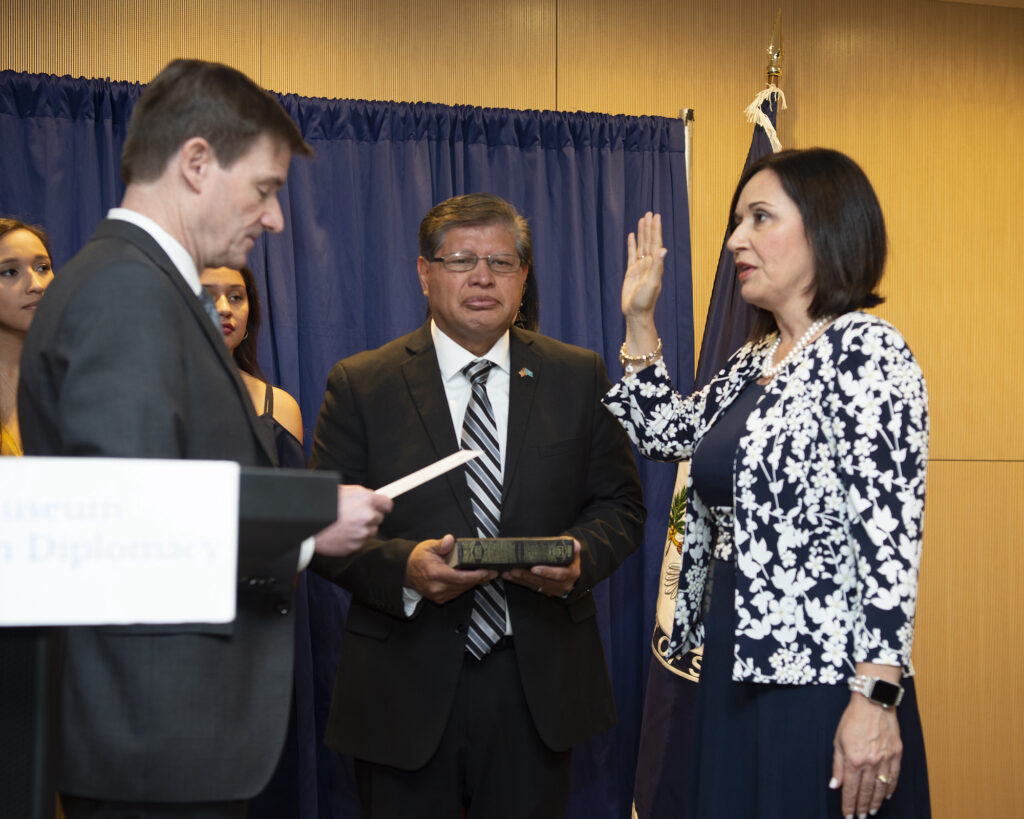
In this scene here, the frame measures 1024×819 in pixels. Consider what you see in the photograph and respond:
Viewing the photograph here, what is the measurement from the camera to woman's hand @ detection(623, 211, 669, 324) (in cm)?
232

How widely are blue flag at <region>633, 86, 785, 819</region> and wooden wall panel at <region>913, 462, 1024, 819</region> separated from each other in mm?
1223

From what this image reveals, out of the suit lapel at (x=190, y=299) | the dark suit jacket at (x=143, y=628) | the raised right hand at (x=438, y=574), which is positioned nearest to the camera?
the dark suit jacket at (x=143, y=628)

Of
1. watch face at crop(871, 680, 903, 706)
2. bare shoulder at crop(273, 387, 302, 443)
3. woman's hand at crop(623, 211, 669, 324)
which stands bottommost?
watch face at crop(871, 680, 903, 706)

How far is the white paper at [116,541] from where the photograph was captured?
950mm

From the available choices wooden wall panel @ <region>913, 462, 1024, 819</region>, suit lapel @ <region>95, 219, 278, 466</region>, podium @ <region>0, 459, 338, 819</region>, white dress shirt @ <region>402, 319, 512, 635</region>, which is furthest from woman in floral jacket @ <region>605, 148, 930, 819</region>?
wooden wall panel @ <region>913, 462, 1024, 819</region>

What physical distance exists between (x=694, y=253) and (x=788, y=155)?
75.2 inches

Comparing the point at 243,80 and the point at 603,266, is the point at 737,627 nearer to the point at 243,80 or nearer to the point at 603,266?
the point at 243,80

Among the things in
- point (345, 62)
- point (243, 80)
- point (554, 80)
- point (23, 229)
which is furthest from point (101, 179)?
point (243, 80)

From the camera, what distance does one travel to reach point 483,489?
2.43m

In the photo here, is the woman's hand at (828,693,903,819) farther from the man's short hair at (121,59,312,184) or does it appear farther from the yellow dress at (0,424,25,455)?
the yellow dress at (0,424,25,455)

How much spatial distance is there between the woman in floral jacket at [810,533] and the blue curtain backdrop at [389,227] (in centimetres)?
157

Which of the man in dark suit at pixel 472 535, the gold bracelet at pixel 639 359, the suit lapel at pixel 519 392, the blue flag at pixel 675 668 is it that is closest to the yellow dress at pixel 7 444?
the man in dark suit at pixel 472 535

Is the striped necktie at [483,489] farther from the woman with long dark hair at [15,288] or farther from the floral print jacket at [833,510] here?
the woman with long dark hair at [15,288]

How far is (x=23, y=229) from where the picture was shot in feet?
9.40
